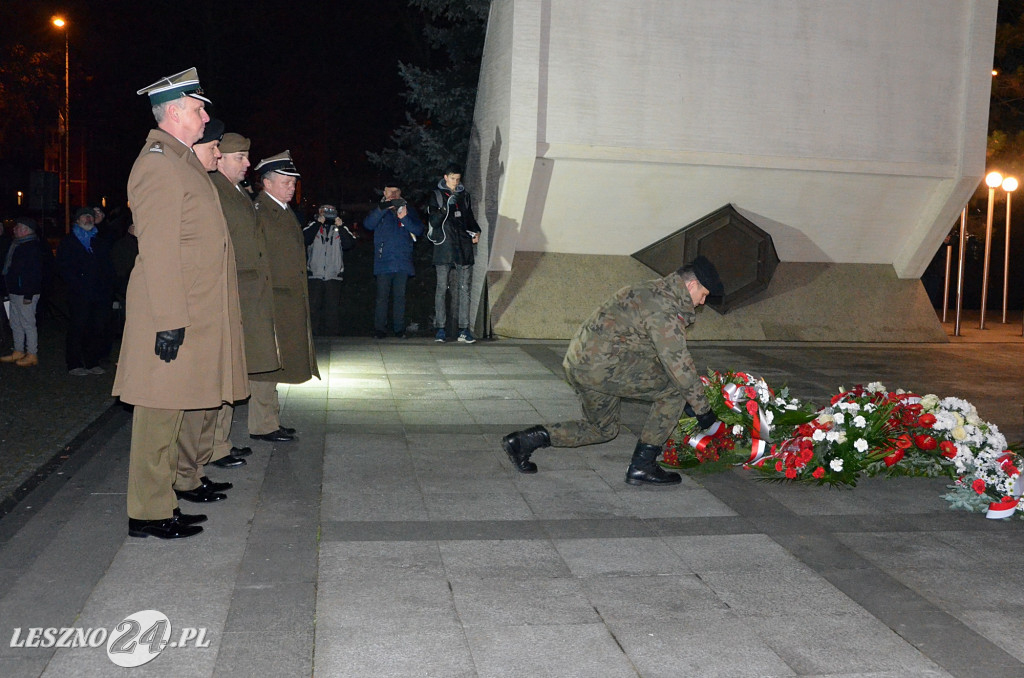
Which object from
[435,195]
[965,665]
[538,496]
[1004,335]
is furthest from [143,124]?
[965,665]

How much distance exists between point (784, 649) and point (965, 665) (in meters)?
0.64

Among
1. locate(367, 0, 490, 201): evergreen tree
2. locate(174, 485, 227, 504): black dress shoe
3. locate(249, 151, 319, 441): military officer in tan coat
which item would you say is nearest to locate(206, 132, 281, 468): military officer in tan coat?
locate(249, 151, 319, 441): military officer in tan coat

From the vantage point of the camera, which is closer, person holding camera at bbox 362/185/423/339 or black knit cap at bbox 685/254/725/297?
black knit cap at bbox 685/254/725/297

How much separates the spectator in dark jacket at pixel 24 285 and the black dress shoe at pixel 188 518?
6.94 meters

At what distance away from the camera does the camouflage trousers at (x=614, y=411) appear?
638cm

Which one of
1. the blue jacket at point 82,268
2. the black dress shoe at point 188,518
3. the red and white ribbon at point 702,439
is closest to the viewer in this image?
the black dress shoe at point 188,518

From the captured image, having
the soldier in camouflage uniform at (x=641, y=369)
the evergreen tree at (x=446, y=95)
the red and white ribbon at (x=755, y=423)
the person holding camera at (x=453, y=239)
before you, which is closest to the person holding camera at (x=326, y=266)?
the person holding camera at (x=453, y=239)

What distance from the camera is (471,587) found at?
15.1 feet

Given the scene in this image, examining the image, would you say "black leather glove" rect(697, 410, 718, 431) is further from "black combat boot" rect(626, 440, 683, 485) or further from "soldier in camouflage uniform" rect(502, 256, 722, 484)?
"black combat boot" rect(626, 440, 683, 485)

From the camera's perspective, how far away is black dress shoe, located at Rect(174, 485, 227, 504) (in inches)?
231

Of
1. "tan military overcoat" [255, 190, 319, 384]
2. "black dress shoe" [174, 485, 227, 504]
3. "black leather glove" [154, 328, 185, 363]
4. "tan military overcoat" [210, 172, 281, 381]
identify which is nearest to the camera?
"black leather glove" [154, 328, 185, 363]

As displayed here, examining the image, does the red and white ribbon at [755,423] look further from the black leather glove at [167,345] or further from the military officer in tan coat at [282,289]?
the black leather glove at [167,345]

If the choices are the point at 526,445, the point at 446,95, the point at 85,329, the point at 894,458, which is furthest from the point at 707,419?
the point at 446,95

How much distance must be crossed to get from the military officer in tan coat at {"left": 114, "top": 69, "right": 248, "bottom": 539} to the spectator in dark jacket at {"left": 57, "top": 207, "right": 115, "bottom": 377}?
6.16 meters
